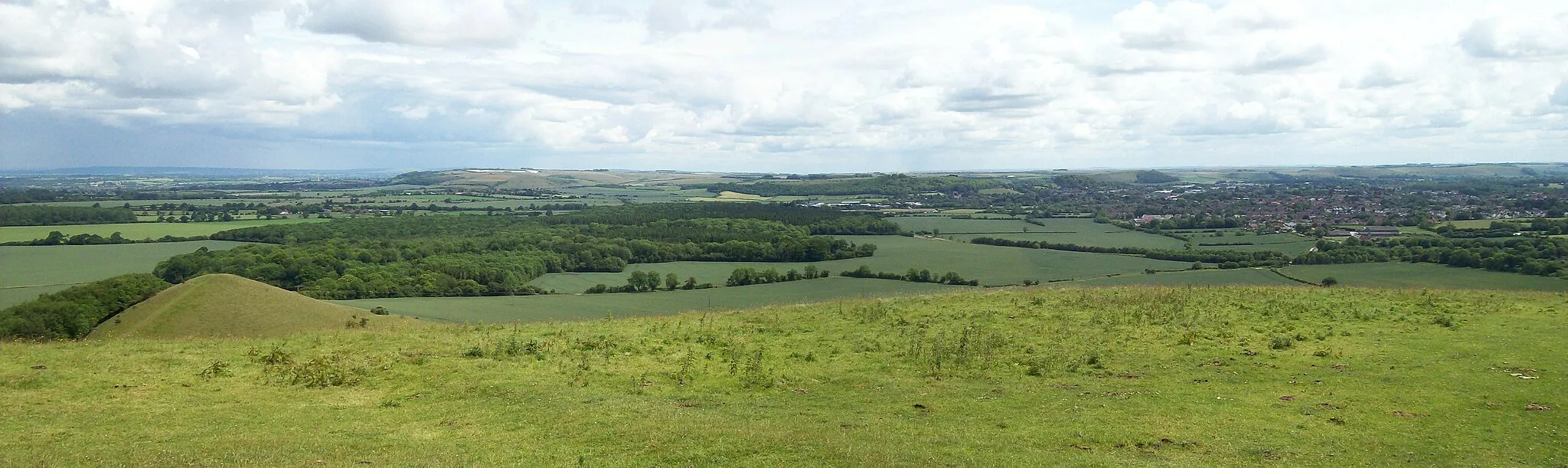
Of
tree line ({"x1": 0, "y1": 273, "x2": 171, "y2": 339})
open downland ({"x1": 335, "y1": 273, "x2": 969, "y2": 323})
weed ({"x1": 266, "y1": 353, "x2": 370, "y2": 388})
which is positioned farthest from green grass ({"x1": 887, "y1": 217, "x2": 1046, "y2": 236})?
weed ({"x1": 266, "y1": 353, "x2": 370, "y2": 388})

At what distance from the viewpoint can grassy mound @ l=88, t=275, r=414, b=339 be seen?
26.9m

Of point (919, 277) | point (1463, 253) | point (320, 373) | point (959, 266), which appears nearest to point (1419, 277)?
point (1463, 253)

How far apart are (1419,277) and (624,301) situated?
51901 millimetres

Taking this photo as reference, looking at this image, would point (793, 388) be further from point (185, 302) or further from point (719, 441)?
point (185, 302)

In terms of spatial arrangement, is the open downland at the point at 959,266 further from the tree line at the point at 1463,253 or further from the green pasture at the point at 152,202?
the green pasture at the point at 152,202

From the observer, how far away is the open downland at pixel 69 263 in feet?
182

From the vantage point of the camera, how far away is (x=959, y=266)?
74.2 m

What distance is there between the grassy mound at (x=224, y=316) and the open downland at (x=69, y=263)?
2669 centimetres

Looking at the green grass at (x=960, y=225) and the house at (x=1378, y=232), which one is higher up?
the house at (x=1378, y=232)

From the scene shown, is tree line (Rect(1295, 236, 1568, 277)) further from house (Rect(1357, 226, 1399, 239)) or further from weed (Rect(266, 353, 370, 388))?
weed (Rect(266, 353, 370, 388))

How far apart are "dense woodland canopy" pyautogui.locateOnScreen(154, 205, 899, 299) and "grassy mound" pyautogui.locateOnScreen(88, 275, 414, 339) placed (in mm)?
30361

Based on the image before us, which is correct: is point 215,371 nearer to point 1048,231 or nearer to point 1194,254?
point 1194,254

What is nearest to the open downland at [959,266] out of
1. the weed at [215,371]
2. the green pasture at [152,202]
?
the weed at [215,371]

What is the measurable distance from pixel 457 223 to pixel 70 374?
103 meters
